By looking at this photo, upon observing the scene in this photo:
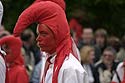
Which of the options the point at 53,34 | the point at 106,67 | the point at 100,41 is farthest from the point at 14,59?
the point at 100,41

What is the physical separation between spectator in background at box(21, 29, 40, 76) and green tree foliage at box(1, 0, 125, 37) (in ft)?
9.50

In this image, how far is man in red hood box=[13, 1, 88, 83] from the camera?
7062 mm

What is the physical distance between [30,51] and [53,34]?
6.30 meters

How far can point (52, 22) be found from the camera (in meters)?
7.14

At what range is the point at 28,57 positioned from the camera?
43.3ft

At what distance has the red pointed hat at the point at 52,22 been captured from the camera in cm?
709

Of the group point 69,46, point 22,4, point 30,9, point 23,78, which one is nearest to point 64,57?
point 69,46

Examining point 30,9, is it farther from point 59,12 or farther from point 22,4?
point 22,4

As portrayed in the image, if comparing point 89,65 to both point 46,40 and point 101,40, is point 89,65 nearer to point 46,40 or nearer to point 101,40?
point 101,40

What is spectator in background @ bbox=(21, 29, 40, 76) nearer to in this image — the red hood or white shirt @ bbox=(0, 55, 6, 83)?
the red hood

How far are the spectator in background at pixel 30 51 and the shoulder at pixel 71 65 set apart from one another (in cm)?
551

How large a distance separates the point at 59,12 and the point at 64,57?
1.60 ft

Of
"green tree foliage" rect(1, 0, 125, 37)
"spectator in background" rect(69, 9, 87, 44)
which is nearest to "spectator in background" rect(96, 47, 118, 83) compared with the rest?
"spectator in background" rect(69, 9, 87, 44)

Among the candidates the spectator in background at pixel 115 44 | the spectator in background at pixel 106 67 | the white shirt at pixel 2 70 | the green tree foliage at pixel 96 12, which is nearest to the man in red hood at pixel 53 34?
the white shirt at pixel 2 70
